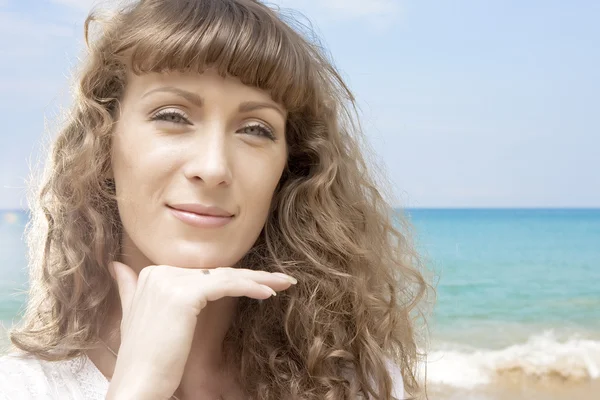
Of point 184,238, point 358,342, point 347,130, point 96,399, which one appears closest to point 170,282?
point 184,238

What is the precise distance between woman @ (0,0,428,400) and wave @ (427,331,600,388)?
543 cm

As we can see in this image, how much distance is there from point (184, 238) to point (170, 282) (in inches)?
7.1

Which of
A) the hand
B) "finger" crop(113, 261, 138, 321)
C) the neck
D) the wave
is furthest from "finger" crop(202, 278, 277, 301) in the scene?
the wave

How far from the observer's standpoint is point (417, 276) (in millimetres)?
2531

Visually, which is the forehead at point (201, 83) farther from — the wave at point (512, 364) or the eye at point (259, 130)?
the wave at point (512, 364)

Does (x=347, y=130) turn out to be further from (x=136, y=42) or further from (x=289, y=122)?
(x=136, y=42)

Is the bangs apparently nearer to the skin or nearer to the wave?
the skin

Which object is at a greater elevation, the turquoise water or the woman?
the woman

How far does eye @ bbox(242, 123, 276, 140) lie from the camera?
6.65ft

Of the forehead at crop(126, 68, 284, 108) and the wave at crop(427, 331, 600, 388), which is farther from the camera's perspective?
the wave at crop(427, 331, 600, 388)

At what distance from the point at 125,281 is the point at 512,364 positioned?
24.3 ft

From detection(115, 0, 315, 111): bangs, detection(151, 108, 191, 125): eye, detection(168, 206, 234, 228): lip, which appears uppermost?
detection(115, 0, 315, 111): bangs

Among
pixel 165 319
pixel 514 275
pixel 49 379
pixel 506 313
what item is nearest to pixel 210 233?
pixel 165 319

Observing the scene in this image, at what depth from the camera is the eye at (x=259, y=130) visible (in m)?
2.03
